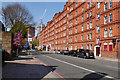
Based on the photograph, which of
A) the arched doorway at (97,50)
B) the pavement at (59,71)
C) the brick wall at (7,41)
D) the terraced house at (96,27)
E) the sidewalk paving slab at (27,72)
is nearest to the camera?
the pavement at (59,71)

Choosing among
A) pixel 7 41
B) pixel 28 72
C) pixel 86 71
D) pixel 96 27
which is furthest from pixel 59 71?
pixel 96 27

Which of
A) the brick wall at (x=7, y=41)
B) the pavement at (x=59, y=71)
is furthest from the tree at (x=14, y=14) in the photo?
the pavement at (x=59, y=71)

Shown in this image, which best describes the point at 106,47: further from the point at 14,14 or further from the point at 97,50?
the point at 14,14

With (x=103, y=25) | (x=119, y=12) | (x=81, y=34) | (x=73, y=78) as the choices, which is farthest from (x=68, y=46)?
(x=73, y=78)

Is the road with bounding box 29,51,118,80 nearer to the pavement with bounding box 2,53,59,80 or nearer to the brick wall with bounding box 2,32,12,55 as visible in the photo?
the pavement with bounding box 2,53,59,80

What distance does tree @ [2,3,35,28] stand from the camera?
37562mm

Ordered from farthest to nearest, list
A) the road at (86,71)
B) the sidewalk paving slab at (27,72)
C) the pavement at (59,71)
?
1. the sidewalk paving slab at (27,72)
2. the road at (86,71)
3. the pavement at (59,71)

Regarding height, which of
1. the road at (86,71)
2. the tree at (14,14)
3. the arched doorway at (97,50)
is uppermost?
the tree at (14,14)

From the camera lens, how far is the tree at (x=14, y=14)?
1479 inches

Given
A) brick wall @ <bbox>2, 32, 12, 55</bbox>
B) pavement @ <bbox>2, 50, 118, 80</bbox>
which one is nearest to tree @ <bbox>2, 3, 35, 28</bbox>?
brick wall @ <bbox>2, 32, 12, 55</bbox>

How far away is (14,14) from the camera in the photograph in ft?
125

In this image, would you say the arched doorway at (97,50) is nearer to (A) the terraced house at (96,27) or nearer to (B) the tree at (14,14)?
(A) the terraced house at (96,27)

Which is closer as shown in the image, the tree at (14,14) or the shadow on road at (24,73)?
the shadow on road at (24,73)

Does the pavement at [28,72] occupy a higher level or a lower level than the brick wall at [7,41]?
lower
